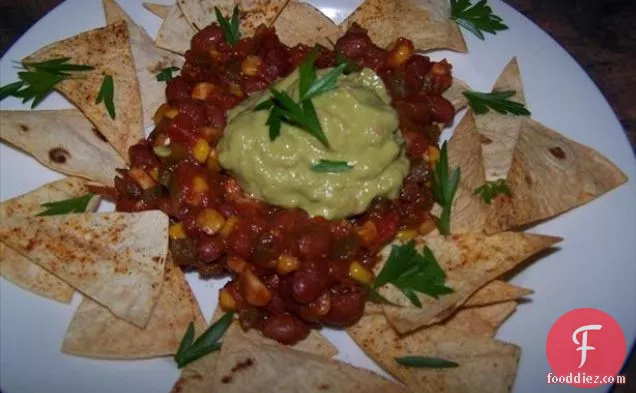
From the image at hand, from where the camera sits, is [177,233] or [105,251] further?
[177,233]

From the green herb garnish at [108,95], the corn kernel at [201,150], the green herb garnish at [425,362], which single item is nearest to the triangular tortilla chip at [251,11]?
the green herb garnish at [108,95]

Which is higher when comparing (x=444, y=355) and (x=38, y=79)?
(x=38, y=79)

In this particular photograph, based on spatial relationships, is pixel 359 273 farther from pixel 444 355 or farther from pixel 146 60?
pixel 146 60

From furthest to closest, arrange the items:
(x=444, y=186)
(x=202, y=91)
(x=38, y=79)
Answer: (x=38, y=79)
(x=202, y=91)
(x=444, y=186)

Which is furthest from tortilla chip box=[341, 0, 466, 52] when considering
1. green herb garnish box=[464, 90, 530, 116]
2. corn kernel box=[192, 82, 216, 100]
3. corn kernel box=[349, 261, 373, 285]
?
corn kernel box=[349, 261, 373, 285]

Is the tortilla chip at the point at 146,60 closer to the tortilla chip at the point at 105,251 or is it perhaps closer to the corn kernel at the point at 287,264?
the tortilla chip at the point at 105,251

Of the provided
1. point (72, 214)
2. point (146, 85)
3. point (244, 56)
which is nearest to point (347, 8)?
point (244, 56)

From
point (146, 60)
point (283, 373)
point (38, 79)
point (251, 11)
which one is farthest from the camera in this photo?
point (251, 11)

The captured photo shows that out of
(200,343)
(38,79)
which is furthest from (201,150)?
(38,79)
